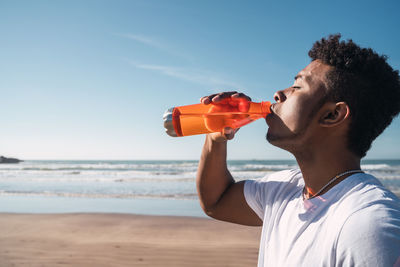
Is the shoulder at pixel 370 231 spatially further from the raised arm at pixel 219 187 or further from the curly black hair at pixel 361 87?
the raised arm at pixel 219 187

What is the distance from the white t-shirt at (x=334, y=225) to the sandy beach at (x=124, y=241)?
3.08 meters

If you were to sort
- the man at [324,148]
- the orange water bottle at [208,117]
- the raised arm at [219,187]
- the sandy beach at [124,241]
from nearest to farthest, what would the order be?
the man at [324,148]
the orange water bottle at [208,117]
the raised arm at [219,187]
the sandy beach at [124,241]

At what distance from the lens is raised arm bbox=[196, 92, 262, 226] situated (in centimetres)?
196

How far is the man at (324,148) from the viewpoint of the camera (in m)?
1.17

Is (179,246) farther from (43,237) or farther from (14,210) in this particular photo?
(14,210)

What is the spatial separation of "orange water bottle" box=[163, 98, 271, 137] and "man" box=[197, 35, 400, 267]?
0.37ft

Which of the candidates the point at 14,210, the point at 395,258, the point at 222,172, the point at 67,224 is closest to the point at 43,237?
the point at 67,224

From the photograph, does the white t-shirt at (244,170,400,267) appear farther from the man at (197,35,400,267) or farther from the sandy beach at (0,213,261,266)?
the sandy beach at (0,213,261,266)

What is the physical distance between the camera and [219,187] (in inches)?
78.8

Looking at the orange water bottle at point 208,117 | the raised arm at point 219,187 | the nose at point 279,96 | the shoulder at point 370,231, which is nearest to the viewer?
the shoulder at point 370,231

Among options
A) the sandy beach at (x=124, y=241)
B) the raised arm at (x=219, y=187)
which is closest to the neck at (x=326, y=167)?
the raised arm at (x=219, y=187)

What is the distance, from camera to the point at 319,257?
1.10 metres

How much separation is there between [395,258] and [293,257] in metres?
0.39

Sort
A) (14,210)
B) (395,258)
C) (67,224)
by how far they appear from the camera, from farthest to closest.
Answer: (14,210) → (67,224) → (395,258)
